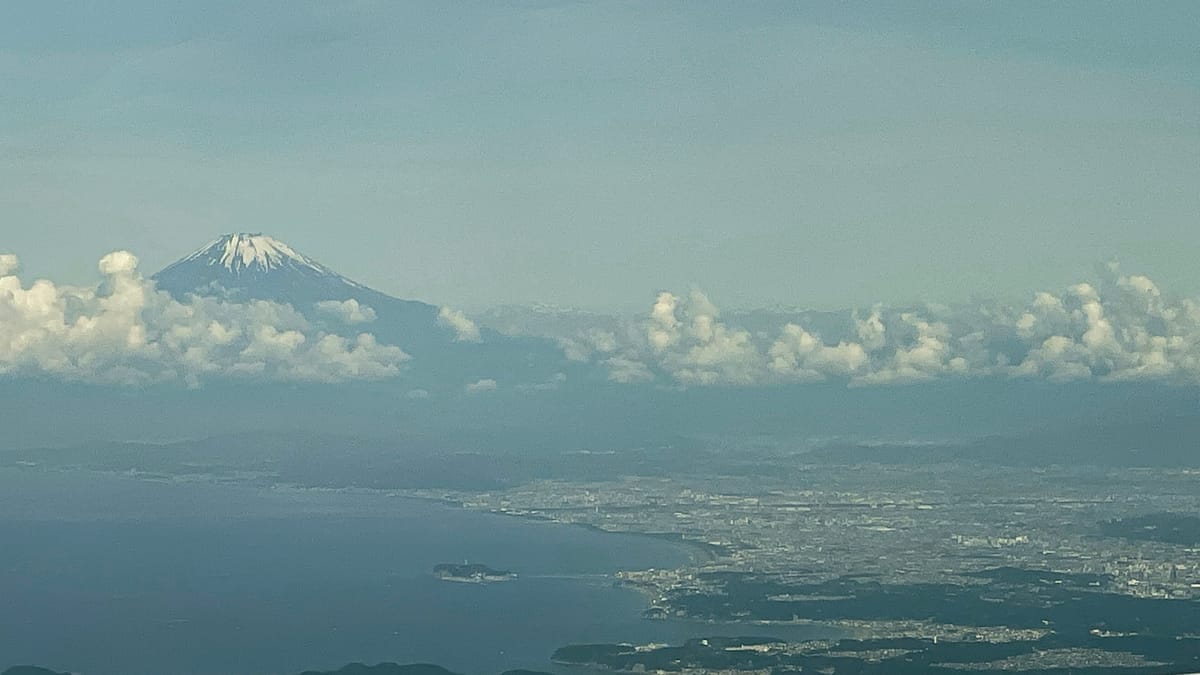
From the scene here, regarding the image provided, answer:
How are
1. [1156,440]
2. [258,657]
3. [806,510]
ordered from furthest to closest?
[1156,440], [806,510], [258,657]

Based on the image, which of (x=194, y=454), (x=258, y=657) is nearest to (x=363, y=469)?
(x=194, y=454)

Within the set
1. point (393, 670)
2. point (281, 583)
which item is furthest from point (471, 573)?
point (281, 583)

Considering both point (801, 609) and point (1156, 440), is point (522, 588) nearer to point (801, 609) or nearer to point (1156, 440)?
point (801, 609)

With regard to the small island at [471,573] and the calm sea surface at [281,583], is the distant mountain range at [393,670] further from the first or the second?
the small island at [471,573]

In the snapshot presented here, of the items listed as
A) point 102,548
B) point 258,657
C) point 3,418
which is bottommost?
point 258,657

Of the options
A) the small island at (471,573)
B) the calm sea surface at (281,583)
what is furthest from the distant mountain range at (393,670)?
the small island at (471,573)

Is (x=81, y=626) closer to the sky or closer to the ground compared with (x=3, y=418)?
closer to the ground

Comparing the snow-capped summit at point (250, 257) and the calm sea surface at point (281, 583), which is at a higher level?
the snow-capped summit at point (250, 257)

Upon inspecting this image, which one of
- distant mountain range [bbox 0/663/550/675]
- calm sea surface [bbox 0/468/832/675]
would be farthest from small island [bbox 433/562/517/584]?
distant mountain range [bbox 0/663/550/675]
